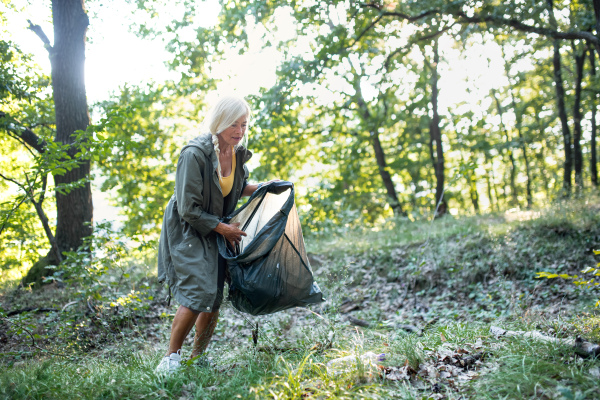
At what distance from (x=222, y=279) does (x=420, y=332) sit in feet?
6.70

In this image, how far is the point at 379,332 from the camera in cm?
387

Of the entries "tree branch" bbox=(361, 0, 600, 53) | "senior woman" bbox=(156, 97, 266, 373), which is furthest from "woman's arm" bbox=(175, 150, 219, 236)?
"tree branch" bbox=(361, 0, 600, 53)

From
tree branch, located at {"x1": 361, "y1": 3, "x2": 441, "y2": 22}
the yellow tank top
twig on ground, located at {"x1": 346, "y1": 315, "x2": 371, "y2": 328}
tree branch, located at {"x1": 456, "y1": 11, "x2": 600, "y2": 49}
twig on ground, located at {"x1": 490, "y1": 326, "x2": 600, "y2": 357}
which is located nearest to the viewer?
twig on ground, located at {"x1": 490, "y1": 326, "x2": 600, "y2": 357}

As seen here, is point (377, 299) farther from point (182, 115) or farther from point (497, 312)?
point (182, 115)

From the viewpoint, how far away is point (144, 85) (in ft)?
35.7

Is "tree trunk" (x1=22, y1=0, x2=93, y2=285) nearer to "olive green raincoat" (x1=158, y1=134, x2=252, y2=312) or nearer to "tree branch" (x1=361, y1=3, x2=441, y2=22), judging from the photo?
"olive green raincoat" (x1=158, y1=134, x2=252, y2=312)

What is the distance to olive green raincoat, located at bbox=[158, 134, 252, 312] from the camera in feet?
8.91

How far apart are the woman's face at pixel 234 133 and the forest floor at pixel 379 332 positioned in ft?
4.73

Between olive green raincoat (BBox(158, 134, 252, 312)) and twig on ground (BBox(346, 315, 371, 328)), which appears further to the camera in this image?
twig on ground (BBox(346, 315, 371, 328))

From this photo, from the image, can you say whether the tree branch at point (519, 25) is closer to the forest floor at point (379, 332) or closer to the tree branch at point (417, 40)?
the tree branch at point (417, 40)

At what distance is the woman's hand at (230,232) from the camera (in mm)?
2840

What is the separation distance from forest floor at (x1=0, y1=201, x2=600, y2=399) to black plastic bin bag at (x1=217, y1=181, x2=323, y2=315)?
384mm

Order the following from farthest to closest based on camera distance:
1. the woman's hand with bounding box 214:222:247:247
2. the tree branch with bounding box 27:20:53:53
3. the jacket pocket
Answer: the tree branch with bounding box 27:20:53:53
the woman's hand with bounding box 214:222:247:247
the jacket pocket

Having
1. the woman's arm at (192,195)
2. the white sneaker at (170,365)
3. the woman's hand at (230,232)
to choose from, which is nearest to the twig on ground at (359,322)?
the woman's hand at (230,232)
